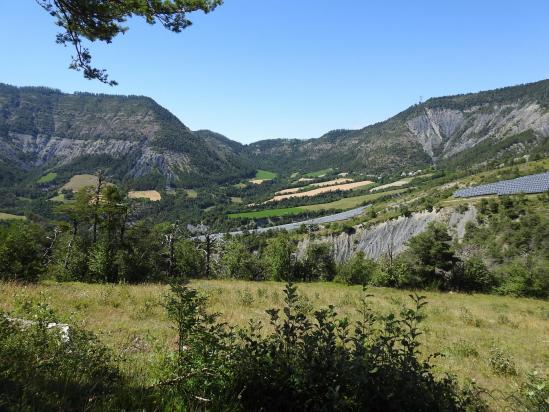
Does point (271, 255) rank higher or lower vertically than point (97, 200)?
lower

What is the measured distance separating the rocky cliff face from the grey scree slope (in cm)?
1145

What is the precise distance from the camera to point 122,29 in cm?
988

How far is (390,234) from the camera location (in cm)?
9581

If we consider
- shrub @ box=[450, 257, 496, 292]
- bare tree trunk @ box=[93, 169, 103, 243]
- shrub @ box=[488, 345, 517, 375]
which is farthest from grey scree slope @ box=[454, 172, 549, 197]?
shrub @ box=[488, 345, 517, 375]

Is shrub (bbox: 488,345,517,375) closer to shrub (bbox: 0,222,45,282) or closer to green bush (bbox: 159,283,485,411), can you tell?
green bush (bbox: 159,283,485,411)

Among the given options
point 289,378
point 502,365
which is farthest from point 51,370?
point 502,365

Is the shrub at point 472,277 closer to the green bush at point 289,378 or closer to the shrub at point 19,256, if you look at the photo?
the shrub at point 19,256

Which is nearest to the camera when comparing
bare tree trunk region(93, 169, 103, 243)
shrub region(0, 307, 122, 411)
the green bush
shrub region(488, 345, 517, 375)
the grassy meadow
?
shrub region(0, 307, 122, 411)

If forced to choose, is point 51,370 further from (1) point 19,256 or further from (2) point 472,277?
(2) point 472,277

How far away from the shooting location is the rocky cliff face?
7938 centimetres

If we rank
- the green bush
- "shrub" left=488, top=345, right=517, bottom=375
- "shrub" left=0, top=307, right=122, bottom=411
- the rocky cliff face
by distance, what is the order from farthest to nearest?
1. the rocky cliff face
2. "shrub" left=488, top=345, right=517, bottom=375
3. the green bush
4. "shrub" left=0, top=307, right=122, bottom=411

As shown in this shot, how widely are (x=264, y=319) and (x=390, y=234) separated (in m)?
89.2

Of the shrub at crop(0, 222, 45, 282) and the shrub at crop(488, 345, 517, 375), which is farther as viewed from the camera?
the shrub at crop(0, 222, 45, 282)

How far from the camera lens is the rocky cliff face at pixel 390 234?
7938 cm
